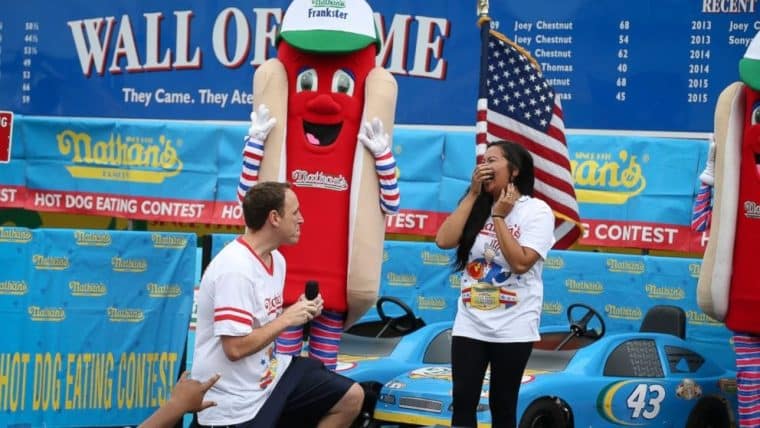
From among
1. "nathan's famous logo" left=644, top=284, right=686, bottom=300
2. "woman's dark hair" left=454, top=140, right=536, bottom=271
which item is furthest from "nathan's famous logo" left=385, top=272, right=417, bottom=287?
"woman's dark hair" left=454, top=140, right=536, bottom=271

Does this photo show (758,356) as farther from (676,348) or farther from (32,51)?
(32,51)

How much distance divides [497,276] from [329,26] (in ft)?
6.07

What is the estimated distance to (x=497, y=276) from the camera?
7.05 m

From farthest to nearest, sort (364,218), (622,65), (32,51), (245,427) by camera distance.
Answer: (32,51)
(622,65)
(364,218)
(245,427)

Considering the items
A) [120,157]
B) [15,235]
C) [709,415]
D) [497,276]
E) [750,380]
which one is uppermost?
[120,157]

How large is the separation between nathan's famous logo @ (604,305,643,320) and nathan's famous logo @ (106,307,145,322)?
3.49 m

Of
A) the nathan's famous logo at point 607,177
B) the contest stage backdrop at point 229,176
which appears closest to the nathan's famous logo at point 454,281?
the contest stage backdrop at point 229,176

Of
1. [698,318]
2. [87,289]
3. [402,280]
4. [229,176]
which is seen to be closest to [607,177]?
[698,318]

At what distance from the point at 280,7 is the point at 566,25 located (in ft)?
8.97

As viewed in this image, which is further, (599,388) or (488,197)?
(599,388)

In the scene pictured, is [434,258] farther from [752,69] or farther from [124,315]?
[752,69]

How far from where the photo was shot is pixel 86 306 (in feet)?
30.9

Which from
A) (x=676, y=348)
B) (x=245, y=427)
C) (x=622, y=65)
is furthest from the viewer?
(x=622, y=65)

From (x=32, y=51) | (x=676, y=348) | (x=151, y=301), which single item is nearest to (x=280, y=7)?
(x=32, y=51)
